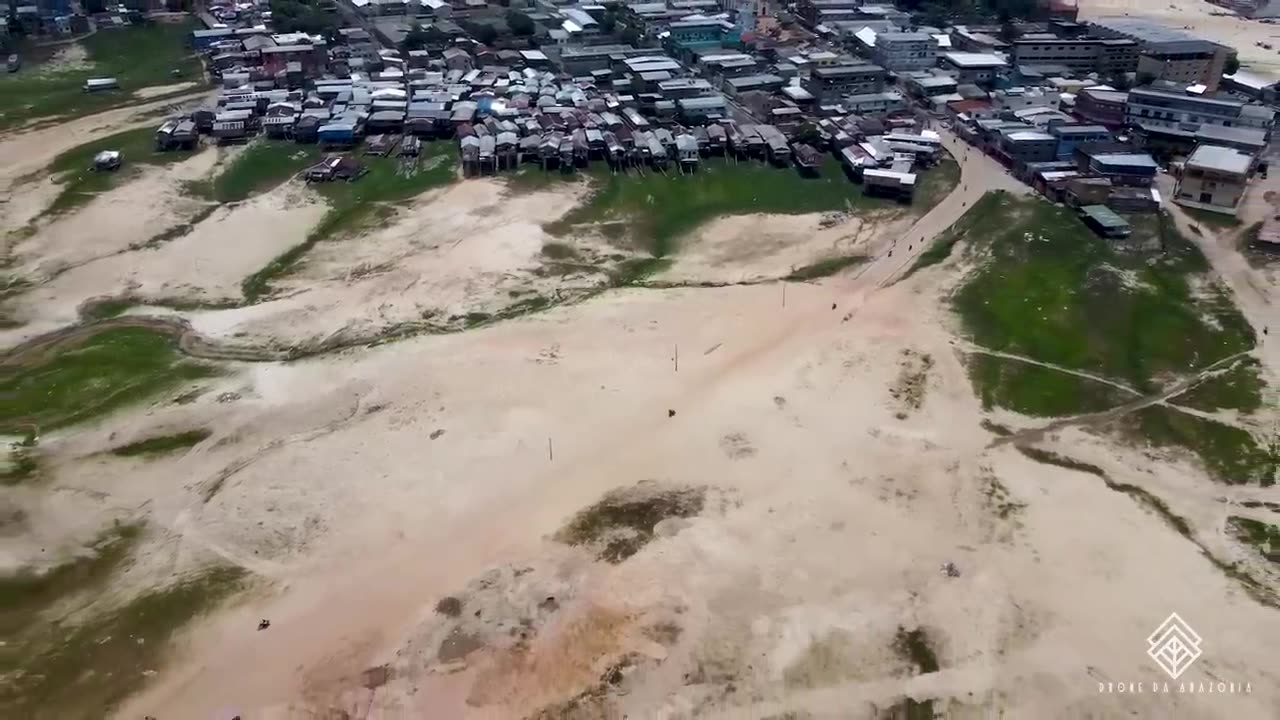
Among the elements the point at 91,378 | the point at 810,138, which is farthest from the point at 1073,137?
the point at 91,378

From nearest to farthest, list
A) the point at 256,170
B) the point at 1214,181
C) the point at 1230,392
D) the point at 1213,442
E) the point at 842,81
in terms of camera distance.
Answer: the point at 1213,442 → the point at 1230,392 → the point at 1214,181 → the point at 256,170 → the point at 842,81

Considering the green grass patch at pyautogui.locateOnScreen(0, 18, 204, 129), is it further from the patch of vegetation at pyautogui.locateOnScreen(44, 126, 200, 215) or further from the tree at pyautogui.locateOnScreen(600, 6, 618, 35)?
the tree at pyautogui.locateOnScreen(600, 6, 618, 35)

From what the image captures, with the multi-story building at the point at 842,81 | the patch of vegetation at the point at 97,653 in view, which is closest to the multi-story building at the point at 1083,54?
the multi-story building at the point at 842,81

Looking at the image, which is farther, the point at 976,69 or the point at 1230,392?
the point at 976,69

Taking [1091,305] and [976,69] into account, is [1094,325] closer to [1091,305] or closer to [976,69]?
[1091,305]

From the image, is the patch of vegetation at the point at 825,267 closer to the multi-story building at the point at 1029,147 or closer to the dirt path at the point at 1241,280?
the multi-story building at the point at 1029,147

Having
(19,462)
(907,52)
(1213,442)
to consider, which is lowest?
(19,462)

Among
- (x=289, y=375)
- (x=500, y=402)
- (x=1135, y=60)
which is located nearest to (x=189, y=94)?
(x=289, y=375)

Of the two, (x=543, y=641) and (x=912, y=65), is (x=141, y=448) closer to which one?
(x=543, y=641)
